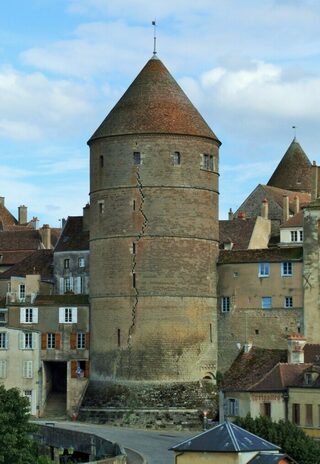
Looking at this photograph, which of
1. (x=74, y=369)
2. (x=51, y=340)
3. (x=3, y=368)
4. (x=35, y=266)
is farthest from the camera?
(x=35, y=266)

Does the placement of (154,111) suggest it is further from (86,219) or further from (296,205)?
(296,205)

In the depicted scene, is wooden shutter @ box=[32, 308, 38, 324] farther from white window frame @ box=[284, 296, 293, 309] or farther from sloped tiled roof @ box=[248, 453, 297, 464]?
sloped tiled roof @ box=[248, 453, 297, 464]

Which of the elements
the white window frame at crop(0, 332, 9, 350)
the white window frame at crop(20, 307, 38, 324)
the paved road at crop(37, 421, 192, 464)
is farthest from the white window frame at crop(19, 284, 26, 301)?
the paved road at crop(37, 421, 192, 464)

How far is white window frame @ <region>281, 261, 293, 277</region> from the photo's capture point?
64.4 m

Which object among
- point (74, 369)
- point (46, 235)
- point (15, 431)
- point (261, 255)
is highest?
point (46, 235)

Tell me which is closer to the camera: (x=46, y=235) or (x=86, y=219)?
(x=86, y=219)

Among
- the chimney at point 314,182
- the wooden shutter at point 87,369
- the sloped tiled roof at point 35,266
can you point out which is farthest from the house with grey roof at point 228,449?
the sloped tiled roof at point 35,266

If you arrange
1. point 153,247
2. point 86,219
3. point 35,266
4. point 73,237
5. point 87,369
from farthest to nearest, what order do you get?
point 35,266 < point 86,219 < point 73,237 < point 87,369 < point 153,247

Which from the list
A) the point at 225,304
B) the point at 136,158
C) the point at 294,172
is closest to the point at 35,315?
the point at 225,304

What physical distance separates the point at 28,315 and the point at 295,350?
16.1 m

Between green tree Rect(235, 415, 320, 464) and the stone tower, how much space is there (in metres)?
15.6

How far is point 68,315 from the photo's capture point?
66.9 metres

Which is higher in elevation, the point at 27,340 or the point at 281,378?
the point at 27,340

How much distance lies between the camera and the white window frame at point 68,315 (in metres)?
66.8
